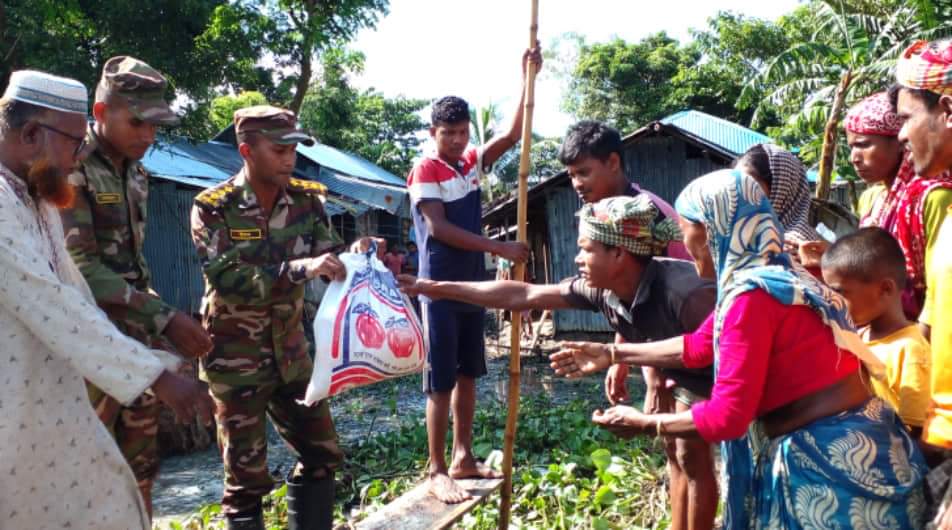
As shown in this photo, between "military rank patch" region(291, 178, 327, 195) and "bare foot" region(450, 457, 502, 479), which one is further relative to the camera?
"bare foot" region(450, 457, 502, 479)

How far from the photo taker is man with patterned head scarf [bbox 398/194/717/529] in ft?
9.18

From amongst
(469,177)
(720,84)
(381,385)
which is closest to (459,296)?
(469,177)

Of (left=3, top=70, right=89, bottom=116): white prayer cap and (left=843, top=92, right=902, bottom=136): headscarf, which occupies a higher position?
(left=843, top=92, right=902, bottom=136): headscarf

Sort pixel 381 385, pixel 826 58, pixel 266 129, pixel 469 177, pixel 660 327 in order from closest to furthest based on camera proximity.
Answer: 1. pixel 660 327
2. pixel 266 129
3. pixel 469 177
4. pixel 381 385
5. pixel 826 58

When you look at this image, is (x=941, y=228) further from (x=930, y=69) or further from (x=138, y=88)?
(x=138, y=88)

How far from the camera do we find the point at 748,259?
7.29 feet

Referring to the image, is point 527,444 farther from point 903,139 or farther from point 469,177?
point 903,139

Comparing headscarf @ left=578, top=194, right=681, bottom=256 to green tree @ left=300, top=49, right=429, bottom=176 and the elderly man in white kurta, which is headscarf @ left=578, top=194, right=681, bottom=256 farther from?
green tree @ left=300, top=49, right=429, bottom=176

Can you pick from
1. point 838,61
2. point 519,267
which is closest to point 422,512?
point 519,267

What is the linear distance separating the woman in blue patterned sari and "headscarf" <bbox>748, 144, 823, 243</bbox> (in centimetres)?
144

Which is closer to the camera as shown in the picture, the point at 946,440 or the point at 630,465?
the point at 946,440

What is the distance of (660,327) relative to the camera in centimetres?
291

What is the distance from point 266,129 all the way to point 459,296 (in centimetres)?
112

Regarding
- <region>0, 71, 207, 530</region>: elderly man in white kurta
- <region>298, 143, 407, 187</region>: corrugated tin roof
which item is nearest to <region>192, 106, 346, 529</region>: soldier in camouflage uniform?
<region>0, 71, 207, 530</region>: elderly man in white kurta
